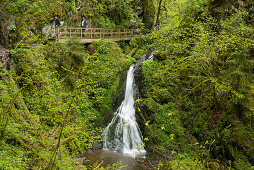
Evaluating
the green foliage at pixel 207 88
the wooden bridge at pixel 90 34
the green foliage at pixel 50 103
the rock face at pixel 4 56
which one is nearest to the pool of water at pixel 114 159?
the green foliage at pixel 50 103

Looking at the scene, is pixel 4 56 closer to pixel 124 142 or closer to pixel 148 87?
pixel 124 142

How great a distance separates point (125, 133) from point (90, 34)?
28.1 ft

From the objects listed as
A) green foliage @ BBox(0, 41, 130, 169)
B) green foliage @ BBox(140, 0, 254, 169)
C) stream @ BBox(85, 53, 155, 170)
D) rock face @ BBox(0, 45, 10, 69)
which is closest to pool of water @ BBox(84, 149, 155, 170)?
stream @ BBox(85, 53, 155, 170)

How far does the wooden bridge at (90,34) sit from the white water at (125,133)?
17.1ft

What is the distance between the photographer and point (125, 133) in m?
10.9

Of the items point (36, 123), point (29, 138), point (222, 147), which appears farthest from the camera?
point (222, 147)

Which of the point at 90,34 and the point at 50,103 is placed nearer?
the point at 50,103

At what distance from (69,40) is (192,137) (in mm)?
9950

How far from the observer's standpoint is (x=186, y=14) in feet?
43.5

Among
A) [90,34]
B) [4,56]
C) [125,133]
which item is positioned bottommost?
[125,133]

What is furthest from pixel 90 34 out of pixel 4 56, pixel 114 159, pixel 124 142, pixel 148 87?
pixel 114 159

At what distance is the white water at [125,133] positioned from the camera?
1011 cm

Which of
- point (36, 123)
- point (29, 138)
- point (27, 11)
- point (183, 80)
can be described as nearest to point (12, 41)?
point (27, 11)

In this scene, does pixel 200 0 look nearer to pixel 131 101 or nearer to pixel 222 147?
pixel 131 101
